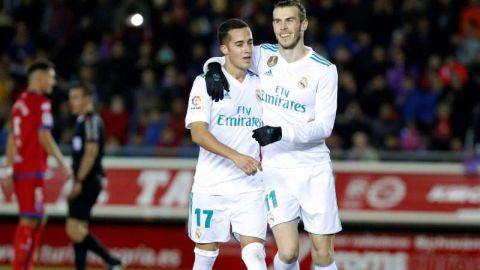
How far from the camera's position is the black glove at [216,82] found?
9250 mm

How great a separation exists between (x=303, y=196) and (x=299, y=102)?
74cm

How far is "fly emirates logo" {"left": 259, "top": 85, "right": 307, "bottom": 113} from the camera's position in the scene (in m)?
9.33

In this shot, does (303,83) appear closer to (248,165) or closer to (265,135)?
(265,135)

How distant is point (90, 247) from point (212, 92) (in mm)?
4768

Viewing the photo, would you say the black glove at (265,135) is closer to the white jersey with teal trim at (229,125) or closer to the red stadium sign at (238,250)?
the white jersey with teal trim at (229,125)

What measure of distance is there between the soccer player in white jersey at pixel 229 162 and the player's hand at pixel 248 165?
12.3 inches

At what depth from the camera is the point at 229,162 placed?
9438 millimetres

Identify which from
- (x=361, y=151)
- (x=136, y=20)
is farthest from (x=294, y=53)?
(x=136, y=20)

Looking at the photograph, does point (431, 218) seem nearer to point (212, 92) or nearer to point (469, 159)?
point (469, 159)

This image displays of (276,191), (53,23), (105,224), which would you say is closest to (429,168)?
(105,224)

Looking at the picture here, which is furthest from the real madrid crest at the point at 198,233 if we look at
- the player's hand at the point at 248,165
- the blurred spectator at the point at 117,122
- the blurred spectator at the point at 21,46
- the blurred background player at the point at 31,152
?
the blurred spectator at the point at 21,46

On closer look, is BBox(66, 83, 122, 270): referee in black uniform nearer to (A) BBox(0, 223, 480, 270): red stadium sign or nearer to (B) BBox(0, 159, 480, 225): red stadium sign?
(B) BBox(0, 159, 480, 225): red stadium sign

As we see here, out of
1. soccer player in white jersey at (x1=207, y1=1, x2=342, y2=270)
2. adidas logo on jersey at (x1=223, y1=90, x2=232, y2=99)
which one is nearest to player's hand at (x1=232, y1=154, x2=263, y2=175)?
soccer player in white jersey at (x1=207, y1=1, x2=342, y2=270)

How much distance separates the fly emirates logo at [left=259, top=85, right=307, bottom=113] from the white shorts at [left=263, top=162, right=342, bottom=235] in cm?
48
